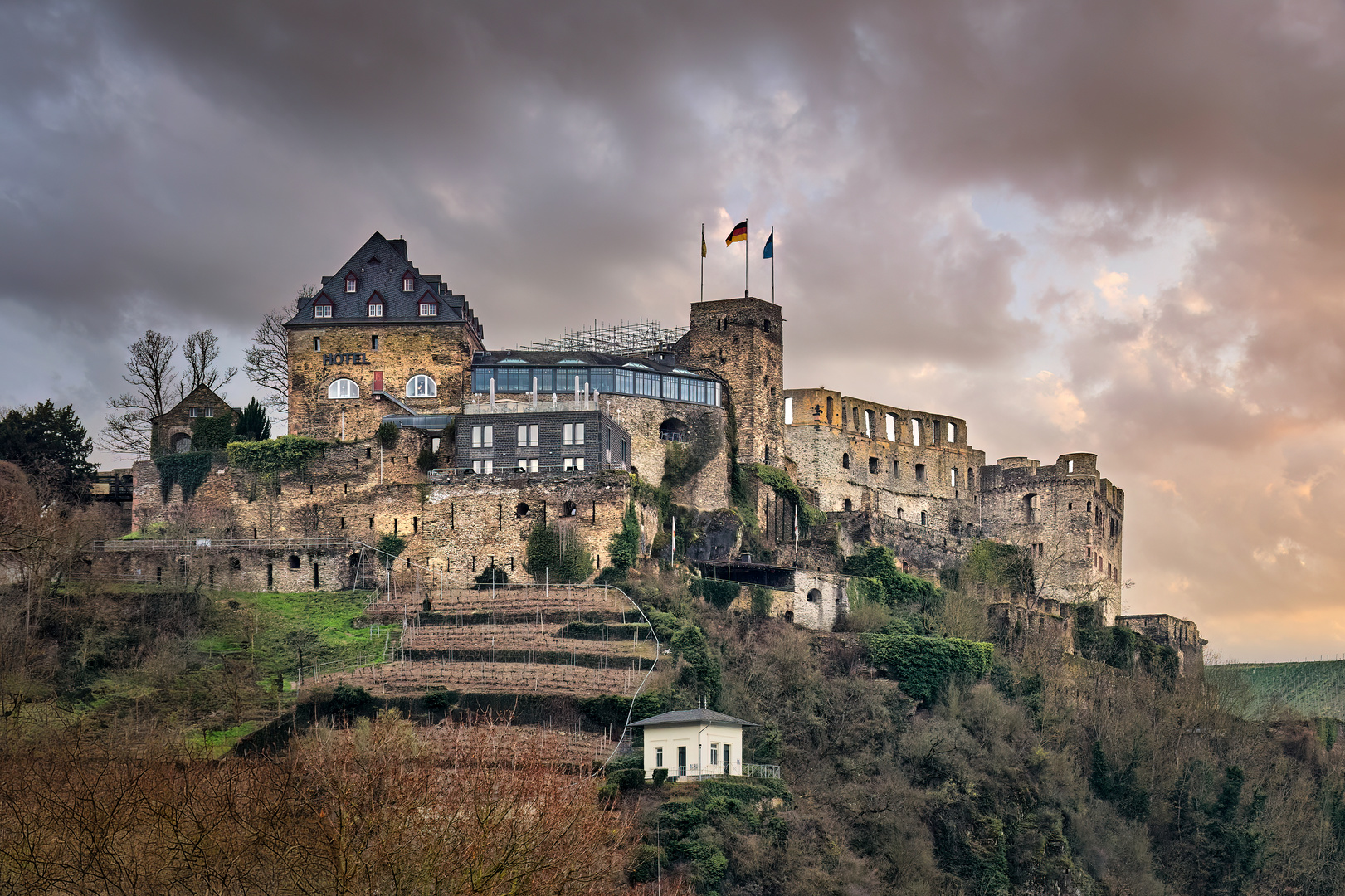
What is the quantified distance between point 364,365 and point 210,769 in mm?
28762

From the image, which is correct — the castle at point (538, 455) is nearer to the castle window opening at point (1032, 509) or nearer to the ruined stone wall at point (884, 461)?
the ruined stone wall at point (884, 461)

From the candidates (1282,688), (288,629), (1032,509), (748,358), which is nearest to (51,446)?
(288,629)

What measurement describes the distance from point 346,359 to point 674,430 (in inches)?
577

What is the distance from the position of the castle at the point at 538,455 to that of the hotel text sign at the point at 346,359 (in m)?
0.07

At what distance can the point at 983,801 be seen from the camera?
59.8 m

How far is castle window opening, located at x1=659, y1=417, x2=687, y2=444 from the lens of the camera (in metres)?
72.9

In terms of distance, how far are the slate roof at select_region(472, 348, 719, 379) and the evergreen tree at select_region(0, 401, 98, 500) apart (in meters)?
18.3

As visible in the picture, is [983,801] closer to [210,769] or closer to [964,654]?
[964,654]

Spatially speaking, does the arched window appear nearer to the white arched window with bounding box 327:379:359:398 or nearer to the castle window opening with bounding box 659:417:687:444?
the castle window opening with bounding box 659:417:687:444

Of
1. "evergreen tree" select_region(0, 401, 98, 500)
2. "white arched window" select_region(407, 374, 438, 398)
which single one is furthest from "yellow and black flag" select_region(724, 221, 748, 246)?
"evergreen tree" select_region(0, 401, 98, 500)

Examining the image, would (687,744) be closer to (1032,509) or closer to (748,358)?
(748,358)

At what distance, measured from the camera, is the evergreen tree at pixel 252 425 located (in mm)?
72625

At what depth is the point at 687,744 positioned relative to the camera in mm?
50844

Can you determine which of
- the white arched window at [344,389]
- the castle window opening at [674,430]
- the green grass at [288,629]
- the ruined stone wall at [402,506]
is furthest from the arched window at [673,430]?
the green grass at [288,629]
